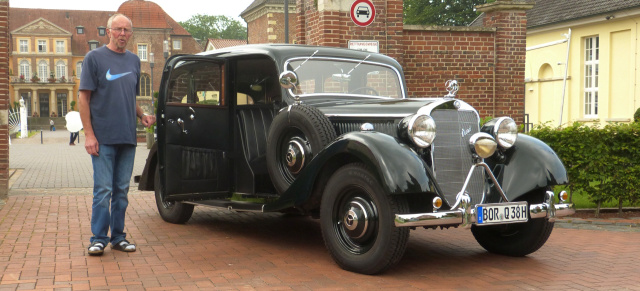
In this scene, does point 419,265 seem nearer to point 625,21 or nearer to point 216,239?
point 216,239

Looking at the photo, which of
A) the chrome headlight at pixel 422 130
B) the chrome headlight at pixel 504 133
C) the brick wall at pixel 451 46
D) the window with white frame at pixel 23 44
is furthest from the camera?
the window with white frame at pixel 23 44

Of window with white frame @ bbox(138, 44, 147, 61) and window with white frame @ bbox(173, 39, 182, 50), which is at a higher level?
window with white frame @ bbox(173, 39, 182, 50)

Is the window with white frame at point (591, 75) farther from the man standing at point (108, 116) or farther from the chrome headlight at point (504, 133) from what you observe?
the man standing at point (108, 116)

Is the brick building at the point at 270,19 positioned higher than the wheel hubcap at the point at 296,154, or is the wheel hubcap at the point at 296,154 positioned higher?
the brick building at the point at 270,19

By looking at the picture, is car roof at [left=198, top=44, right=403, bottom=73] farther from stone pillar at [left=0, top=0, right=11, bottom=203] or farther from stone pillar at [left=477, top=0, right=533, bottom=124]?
stone pillar at [left=477, top=0, right=533, bottom=124]

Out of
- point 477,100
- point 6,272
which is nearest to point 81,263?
point 6,272

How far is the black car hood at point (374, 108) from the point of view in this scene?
18.6 ft

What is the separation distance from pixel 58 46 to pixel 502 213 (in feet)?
318

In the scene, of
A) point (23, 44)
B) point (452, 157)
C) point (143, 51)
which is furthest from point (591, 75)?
point (23, 44)

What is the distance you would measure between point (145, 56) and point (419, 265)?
85946 mm

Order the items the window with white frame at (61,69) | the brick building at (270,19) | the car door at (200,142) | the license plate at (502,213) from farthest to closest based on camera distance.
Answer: the window with white frame at (61,69) → the brick building at (270,19) → the car door at (200,142) → the license plate at (502,213)

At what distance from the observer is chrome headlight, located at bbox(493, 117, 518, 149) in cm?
570

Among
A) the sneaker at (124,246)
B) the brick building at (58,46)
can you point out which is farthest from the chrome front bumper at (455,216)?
the brick building at (58,46)

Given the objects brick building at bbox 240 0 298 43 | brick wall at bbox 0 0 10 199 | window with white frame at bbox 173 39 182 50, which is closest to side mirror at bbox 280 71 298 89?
brick wall at bbox 0 0 10 199
